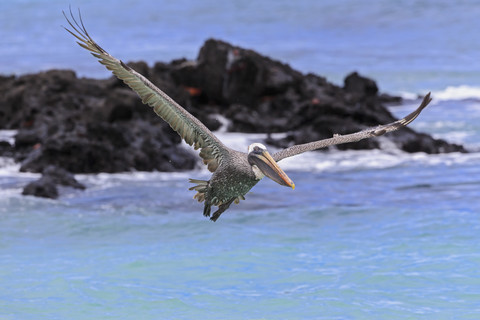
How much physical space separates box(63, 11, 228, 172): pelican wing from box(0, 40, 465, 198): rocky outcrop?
11.8 metres

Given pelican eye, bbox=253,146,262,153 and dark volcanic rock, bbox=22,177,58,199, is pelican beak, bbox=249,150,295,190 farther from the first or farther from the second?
dark volcanic rock, bbox=22,177,58,199

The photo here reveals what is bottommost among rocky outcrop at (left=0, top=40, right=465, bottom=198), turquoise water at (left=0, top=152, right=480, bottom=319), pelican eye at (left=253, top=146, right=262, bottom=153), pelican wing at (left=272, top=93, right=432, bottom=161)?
turquoise water at (left=0, top=152, right=480, bottom=319)

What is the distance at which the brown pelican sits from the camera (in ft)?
31.3

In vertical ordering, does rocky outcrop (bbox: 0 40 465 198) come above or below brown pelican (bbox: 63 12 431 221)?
above

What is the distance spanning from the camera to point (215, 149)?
33.9ft

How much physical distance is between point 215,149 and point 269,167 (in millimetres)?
1275

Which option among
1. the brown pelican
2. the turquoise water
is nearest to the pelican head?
the brown pelican

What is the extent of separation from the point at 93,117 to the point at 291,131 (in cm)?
645

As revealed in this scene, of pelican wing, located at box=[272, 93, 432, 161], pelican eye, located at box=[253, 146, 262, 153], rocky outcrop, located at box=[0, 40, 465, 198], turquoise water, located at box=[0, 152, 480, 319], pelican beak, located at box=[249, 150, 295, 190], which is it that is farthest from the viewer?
rocky outcrop, located at box=[0, 40, 465, 198]

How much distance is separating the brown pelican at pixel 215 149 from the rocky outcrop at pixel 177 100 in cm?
1179

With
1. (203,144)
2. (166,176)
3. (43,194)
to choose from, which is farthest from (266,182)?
(203,144)

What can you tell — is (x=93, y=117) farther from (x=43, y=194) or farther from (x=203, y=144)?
(x=203, y=144)

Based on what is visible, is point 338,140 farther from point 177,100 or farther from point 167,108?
point 177,100

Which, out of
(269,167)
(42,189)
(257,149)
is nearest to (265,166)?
(269,167)
